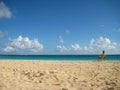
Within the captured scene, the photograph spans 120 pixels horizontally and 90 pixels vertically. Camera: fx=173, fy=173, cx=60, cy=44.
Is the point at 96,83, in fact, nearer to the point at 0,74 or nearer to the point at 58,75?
the point at 58,75

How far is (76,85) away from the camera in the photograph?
558 cm

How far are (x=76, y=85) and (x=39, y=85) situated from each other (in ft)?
3.95

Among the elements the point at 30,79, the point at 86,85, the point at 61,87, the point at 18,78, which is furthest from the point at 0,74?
the point at 86,85

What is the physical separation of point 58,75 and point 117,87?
2.46m

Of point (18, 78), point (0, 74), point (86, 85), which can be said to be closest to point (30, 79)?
point (18, 78)

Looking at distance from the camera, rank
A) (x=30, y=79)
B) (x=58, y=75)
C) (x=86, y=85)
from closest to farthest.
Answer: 1. (x=86, y=85)
2. (x=30, y=79)
3. (x=58, y=75)

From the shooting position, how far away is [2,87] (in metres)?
5.32

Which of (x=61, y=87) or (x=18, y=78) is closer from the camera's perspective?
(x=61, y=87)

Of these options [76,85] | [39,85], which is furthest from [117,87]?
[39,85]

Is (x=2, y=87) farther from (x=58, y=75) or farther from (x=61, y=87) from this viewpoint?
(x=58, y=75)

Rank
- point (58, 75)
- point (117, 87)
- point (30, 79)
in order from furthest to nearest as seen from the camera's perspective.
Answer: point (58, 75) → point (30, 79) → point (117, 87)

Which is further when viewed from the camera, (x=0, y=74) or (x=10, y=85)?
(x=0, y=74)

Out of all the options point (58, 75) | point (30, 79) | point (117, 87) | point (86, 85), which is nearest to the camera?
point (117, 87)

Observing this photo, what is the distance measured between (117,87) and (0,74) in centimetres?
454
